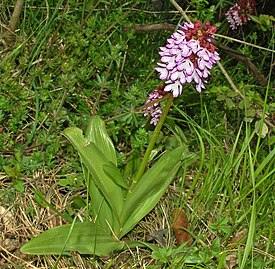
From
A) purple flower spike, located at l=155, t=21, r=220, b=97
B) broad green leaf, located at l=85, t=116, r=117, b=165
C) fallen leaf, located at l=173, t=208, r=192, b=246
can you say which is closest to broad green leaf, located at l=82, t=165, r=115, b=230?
broad green leaf, located at l=85, t=116, r=117, b=165

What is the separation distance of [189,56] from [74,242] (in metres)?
0.67

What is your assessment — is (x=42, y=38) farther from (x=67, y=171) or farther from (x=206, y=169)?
(x=206, y=169)

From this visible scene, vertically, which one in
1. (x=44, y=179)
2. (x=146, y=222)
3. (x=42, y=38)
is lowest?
(x=146, y=222)

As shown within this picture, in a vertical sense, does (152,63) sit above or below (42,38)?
below

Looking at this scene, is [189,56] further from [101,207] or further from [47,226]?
[47,226]

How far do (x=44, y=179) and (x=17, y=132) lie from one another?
22cm

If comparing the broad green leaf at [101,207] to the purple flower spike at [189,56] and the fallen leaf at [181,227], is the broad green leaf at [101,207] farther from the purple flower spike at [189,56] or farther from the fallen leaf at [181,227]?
the purple flower spike at [189,56]

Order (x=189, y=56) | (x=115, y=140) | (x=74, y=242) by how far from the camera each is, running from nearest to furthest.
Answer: (x=189, y=56) → (x=74, y=242) → (x=115, y=140)

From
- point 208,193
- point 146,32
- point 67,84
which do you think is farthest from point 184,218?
point 146,32

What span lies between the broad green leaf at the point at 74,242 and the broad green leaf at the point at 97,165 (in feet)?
0.29

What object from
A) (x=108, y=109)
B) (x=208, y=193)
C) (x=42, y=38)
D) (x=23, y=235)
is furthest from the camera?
(x=42, y=38)

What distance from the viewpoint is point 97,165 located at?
1.92m

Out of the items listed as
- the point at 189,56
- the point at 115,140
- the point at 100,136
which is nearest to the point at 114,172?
the point at 100,136

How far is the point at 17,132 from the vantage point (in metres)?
2.21
